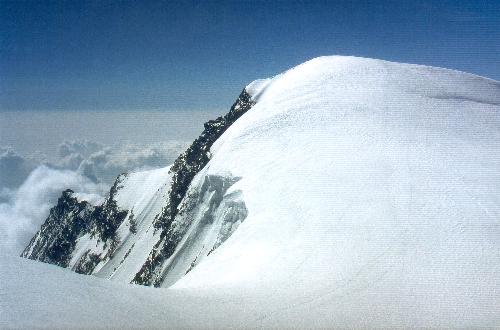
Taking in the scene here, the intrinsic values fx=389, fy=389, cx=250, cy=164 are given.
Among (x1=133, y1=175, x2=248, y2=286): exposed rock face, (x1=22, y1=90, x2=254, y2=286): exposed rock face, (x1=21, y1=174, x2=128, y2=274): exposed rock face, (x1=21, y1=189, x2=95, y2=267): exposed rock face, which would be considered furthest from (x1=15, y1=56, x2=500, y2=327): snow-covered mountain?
(x1=21, y1=189, x2=95, y2=267): exposed rock face

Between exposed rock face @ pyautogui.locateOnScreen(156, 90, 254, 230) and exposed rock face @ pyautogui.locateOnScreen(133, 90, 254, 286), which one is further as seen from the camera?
exposed rock face @ pyautogui.locateOnScreen(156, 90, 254, 230)

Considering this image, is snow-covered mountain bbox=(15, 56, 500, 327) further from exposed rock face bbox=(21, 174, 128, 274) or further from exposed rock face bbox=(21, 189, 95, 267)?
exposed rock face bbox=(21, 189, 95, 267)

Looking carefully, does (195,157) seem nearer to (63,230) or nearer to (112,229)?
(112,229)

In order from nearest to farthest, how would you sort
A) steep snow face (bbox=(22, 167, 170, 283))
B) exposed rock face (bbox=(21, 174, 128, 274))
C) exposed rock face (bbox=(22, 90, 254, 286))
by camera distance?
exposed rock face (bbox=(22, 90, 254, 286)), steep snow face (bbox=(22, 167, 170, 283)), exposed rock face (bbox=(21, 174, 128, 274))

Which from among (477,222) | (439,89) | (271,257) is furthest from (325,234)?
(439,89)

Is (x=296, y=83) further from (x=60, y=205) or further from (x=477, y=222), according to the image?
(x=60, y=205)

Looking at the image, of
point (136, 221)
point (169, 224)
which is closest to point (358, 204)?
point (169, 224)
